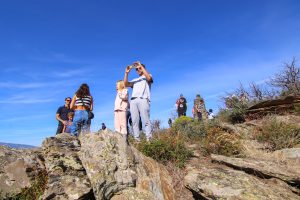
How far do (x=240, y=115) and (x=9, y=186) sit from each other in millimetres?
9347

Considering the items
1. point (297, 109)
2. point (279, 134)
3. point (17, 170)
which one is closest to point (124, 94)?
point (17, 170)

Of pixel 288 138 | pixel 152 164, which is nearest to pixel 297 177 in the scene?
pixel 288 138

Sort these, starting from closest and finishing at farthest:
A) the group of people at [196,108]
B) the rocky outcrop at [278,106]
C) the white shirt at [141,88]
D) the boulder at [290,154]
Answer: the boulder at [290,154] < the white shirt at [141,88] < the rocky outcrop at [278,106] < the group of people at [196,108]

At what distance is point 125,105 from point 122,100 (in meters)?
0.19

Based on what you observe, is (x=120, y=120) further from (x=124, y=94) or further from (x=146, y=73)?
(x=146, y=73)

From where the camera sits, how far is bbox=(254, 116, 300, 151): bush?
8109 mm

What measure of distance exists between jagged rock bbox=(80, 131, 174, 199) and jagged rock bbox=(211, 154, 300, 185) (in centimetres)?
163

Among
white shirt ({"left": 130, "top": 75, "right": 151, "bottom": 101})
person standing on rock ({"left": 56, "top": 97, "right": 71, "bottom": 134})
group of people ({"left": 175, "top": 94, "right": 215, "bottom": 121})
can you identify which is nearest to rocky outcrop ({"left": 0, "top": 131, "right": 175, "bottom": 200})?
white shirt ({"left": 130, "top": 75, "right": 151, "bottom": 101})

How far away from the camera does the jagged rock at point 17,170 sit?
291 inches

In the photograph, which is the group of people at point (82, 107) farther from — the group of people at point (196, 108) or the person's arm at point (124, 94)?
the group of people at point (196, 108)

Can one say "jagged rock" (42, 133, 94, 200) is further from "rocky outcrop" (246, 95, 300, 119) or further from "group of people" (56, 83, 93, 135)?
"rocky outcrop" (246, 95, 300, 119)

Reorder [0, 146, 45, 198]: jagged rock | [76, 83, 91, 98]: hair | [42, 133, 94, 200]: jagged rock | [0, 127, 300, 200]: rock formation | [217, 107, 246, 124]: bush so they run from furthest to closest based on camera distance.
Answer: [217, 107, 246, 124]: bush → [76, 83, 91, 98]: hair → [0, 146, 45, 198]: jagged rock → [42, 133, 94, 200]: jagged rock → [0, 127, 300, 200]: rock formation

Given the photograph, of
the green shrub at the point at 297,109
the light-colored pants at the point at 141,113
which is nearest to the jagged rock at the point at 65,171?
the light-colored pants at the point at 141,113

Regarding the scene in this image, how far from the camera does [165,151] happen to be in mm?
7711
